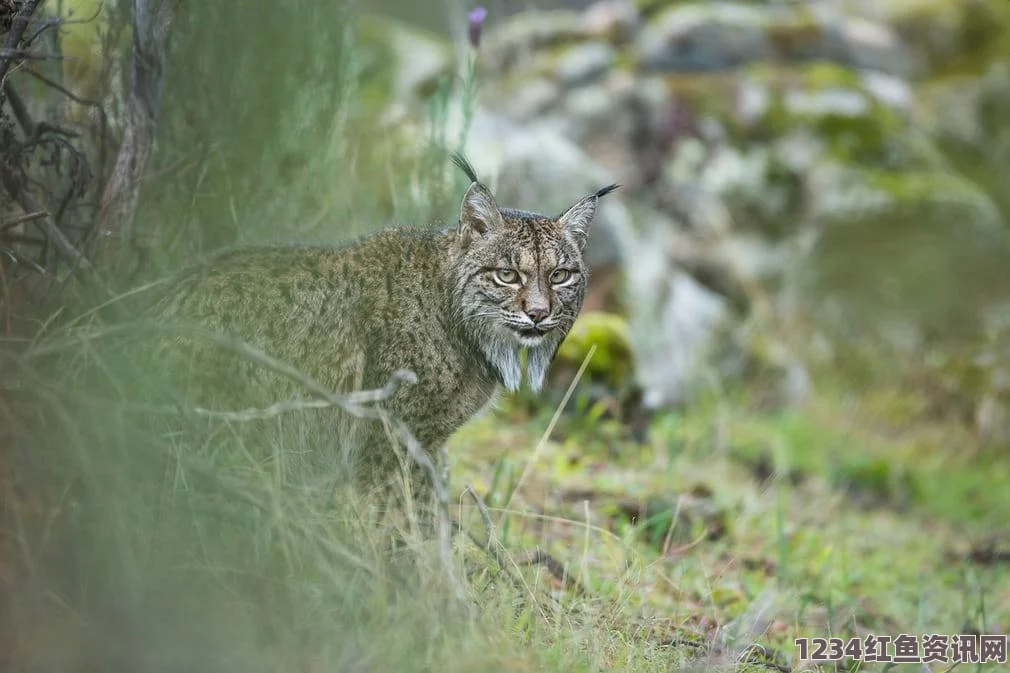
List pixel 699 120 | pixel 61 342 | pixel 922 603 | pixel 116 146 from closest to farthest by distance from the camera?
1. pixel 61 342
2. pixel 116 146
3. pixel 922 603
4. pixel 699 120

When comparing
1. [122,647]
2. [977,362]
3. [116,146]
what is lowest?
[977,362]

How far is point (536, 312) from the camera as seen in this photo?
3.76m

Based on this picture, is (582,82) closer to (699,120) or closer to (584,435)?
(699,120)

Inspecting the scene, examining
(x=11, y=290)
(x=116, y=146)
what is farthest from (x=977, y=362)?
(x=11, y=290)

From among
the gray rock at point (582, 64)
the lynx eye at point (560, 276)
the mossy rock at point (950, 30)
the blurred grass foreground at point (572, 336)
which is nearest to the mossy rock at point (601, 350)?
the blurred grass foreground at point (572, 336)

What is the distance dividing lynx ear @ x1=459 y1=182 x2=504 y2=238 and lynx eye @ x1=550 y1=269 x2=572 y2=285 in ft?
0.86

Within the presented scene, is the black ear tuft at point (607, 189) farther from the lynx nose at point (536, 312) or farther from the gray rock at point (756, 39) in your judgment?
the gray rock at point (756, 39)

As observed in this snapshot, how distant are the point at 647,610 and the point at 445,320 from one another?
1.30 m

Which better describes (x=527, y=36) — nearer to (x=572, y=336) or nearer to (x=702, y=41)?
(x=702, y=41)

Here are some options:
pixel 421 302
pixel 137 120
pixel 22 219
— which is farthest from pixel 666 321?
pixel 22 219

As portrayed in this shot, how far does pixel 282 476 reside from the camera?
3045 mm

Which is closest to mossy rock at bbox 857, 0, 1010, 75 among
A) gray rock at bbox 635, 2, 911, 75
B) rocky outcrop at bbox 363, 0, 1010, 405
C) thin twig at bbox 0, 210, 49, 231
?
rocky outcrop at bbox 363, 0, 1010, 405

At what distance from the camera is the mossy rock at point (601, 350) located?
22.2 ft

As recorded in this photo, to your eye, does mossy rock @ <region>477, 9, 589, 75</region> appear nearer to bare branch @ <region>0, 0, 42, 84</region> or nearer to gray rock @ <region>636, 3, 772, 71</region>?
gray rock @ <region>636, 3, 772, 71</region>
